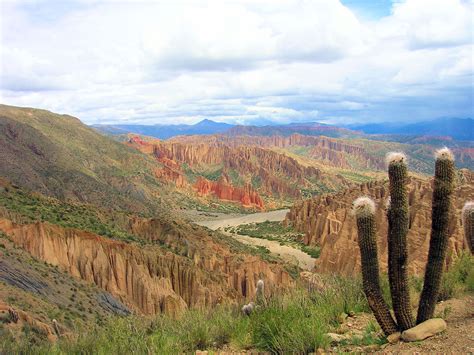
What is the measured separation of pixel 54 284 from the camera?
19391mm

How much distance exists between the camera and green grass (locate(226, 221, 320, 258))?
5979 centimetres

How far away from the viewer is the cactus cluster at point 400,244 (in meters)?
6.65

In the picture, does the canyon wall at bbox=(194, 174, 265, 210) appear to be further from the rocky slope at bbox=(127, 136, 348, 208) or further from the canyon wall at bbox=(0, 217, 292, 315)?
the canyon wall at bbox=(0, 217, 292, 315)

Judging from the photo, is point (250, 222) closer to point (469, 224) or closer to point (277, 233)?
point (277, 233)

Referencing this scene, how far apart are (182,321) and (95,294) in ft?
46.8

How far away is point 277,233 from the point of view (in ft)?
249

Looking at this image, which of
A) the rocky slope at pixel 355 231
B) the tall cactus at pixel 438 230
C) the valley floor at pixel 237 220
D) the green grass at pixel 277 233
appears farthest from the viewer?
the valley floor at pixel 237 220

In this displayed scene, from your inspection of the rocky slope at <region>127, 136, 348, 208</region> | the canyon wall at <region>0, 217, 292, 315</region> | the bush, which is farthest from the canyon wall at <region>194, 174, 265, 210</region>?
the bush

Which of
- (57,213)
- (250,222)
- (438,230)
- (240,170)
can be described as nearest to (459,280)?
(438,230)

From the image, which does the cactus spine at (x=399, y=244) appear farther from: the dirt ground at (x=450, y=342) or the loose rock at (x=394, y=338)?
the dirt ground at (x=450, y=342)

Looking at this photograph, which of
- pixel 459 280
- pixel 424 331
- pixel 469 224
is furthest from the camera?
pixel 459 280

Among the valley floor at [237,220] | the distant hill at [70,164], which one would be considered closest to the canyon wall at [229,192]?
the distant hill at [70,164]

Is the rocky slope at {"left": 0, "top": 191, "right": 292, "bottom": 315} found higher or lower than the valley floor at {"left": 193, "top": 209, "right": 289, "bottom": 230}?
higher

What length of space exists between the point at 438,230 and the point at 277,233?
69839 mm
